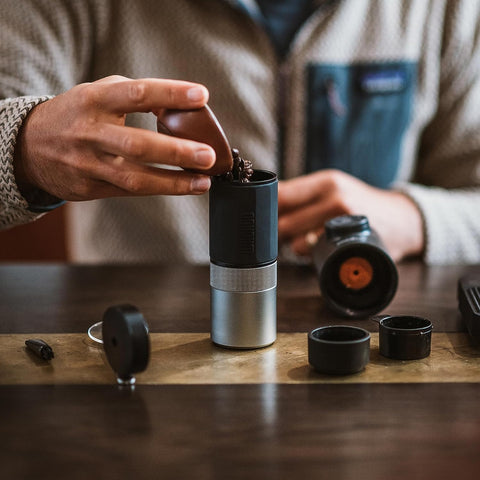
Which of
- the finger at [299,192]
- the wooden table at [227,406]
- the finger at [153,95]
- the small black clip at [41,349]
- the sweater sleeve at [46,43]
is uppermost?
the sweater sleeve at [46,43]

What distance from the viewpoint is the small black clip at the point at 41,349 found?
821mm

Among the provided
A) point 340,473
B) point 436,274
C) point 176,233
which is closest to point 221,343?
point 340,473

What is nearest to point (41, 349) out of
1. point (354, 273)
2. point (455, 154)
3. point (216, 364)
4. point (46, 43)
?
point (216, 364)

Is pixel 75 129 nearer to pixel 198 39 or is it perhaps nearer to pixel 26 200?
pixel 26 200

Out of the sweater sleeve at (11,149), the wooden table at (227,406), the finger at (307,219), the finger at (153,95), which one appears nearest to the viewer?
the wooden table at (227,406)

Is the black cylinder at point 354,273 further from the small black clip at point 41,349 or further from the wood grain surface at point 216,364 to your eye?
the small black clip at point 41,349

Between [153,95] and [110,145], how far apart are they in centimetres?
7

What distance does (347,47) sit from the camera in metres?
1.46

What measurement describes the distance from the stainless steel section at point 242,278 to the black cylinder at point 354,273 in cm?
16

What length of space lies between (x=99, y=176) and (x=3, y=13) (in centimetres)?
66

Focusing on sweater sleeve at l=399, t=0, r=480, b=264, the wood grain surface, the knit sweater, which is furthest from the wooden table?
the knit sweater

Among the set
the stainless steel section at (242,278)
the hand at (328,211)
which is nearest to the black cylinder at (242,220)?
the stainless steel section at (242,278)

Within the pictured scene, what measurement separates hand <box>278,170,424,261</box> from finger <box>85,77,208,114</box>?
1.69 feet

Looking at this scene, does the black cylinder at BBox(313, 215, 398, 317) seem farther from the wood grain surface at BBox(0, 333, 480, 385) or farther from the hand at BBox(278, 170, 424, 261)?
the hand at BBox(278, 170, 424, 261)
